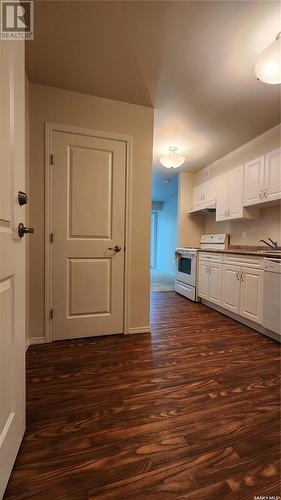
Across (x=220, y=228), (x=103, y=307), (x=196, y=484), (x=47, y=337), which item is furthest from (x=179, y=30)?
(x=220, y=228)

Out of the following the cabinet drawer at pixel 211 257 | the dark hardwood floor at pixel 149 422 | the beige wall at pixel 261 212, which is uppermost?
the beige wall at pixel 261 212

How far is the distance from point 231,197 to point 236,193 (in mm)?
120

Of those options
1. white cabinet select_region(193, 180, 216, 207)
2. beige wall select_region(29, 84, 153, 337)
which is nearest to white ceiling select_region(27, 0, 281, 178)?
beige wall select_region(29, 84, 153, 337)

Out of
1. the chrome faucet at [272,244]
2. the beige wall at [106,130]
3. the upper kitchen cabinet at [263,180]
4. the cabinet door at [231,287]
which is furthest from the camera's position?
the chrome faucet at [272,244]

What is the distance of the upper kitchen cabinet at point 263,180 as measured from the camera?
2.62 metres

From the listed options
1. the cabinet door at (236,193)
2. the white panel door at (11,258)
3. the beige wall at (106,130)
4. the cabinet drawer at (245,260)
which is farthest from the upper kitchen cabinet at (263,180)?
the white panel door at (11,258)

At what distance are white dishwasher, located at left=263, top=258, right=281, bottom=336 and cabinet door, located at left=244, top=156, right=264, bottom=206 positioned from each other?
103cm

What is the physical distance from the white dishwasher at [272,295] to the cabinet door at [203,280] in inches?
44.4

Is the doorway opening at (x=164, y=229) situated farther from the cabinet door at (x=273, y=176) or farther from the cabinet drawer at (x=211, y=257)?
the cabinet door at (x=273, y=176)

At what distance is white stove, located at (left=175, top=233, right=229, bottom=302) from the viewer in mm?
3797

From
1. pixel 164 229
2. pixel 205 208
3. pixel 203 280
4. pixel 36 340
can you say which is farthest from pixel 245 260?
pixel 164 229

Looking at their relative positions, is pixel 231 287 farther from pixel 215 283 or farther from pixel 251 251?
pixel 251 251

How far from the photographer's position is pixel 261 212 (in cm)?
323

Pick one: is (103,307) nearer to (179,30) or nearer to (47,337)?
(47,337)
